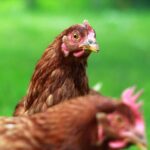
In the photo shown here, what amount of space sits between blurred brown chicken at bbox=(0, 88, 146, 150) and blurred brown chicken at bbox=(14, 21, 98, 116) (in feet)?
4.81

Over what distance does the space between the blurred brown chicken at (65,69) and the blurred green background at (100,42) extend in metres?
2.44

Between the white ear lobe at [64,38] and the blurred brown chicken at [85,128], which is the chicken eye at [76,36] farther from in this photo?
the blurred brown chicken at [85,128]

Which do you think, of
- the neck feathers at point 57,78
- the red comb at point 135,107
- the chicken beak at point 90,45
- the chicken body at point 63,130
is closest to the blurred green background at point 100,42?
the neck feathers at point 57,78

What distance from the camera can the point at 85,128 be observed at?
4883mm

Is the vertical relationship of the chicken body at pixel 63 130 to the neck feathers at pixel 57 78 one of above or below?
below

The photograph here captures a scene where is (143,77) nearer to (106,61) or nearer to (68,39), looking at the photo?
(106,61)

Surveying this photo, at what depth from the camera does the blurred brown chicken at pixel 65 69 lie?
256 inches

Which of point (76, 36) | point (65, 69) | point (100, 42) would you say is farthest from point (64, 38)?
point (100, 42)

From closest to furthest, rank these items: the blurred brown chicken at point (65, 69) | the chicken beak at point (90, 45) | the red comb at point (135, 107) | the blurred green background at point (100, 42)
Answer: the red comb at point (135, 107), the chicken beak at point (90, 45), the blurred brown chicken at point (65, 69), the blurred green background at point (100, 42)

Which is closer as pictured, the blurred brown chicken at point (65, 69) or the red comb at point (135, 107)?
the red comb at point (135, 107)

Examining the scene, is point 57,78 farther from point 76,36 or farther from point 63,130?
point 63,130

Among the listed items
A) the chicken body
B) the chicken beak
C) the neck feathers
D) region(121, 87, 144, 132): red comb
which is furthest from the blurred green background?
the chicken body

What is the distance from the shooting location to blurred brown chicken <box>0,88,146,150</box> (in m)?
4.84

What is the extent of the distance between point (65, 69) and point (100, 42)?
528 inches
